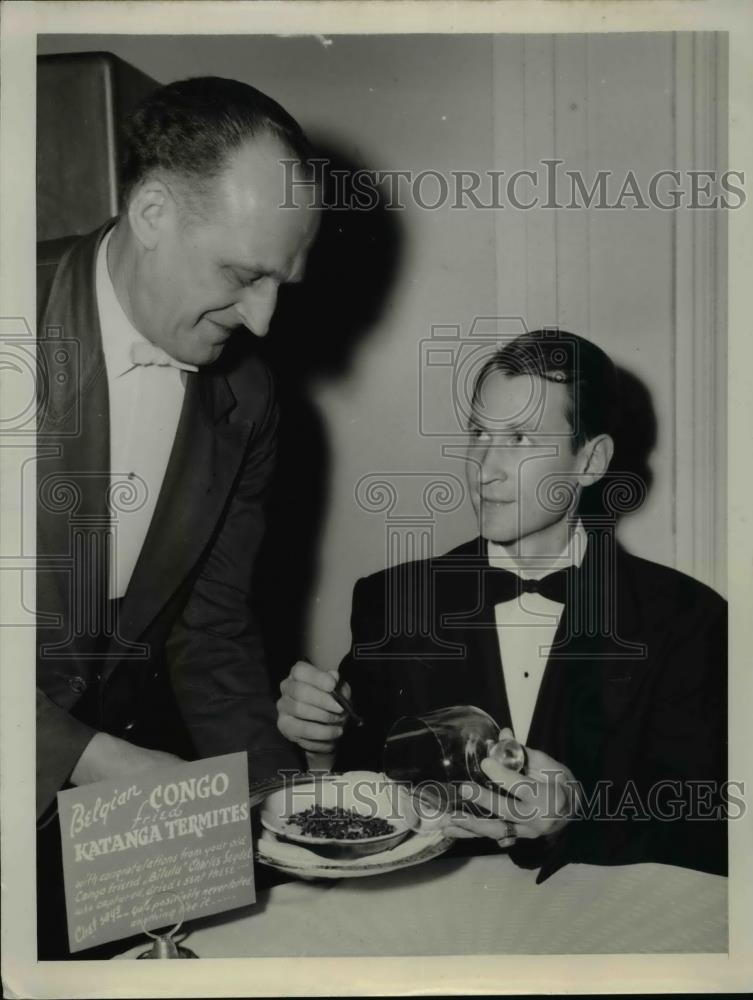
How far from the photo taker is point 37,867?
57.1 inches

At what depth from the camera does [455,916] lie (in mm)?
1465

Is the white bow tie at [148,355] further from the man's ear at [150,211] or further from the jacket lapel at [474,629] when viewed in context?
the jacket lapel at [474,629]

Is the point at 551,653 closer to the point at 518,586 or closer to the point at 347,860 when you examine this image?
the point at 518,586

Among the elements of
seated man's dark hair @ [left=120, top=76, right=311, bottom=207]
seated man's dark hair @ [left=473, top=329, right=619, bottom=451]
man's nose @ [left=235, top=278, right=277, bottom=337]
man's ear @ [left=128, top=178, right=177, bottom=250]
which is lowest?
seated man's dark hair @ [left=473, top=329, right=619, bottom=451]

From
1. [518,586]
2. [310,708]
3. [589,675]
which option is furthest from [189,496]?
[589,675]

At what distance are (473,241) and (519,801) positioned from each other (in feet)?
2.18

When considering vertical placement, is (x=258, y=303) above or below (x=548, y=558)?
above

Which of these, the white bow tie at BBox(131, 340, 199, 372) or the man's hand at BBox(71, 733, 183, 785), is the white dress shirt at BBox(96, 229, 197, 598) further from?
the man's hand at BBox(71, 733, 183, 785)

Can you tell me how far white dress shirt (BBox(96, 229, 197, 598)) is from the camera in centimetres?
143

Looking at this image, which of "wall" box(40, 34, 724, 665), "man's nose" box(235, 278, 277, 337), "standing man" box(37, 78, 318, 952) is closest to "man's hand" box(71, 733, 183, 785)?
"standing man" box(37, 78, 318, 952)

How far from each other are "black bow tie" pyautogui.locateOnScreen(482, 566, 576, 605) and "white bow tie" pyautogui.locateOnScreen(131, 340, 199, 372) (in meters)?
0.45

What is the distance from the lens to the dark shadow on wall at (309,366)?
144cm

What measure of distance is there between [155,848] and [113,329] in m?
0.61

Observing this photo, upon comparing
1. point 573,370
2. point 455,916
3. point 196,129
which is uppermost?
point 196,129
